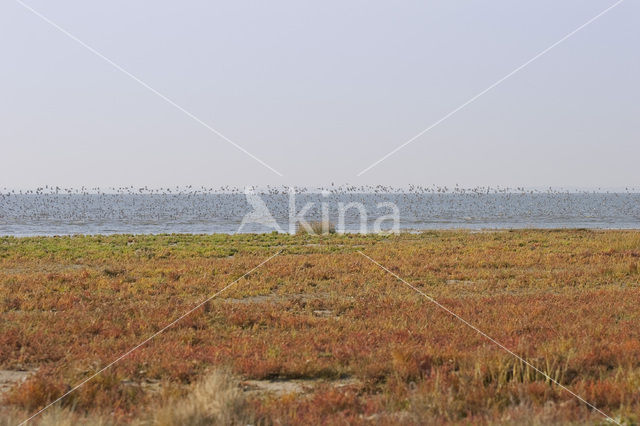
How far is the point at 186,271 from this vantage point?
81.8ft

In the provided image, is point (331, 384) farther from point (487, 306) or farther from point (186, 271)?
point (186, 271)

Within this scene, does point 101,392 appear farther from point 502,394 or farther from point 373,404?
point 502,394

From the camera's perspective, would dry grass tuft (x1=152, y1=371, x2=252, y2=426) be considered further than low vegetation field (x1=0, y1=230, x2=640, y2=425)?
No

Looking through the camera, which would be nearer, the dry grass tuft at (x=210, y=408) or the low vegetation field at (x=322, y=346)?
the dry grass tuft at (x=210, y=408)

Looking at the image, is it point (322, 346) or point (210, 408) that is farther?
→ point (322, 346)

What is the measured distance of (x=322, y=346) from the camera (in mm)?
11852

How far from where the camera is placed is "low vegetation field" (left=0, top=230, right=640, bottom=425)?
7.98 metres

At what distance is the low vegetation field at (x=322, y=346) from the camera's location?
798cm

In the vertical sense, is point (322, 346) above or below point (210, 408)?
below

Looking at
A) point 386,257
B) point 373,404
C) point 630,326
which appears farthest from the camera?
point 386,257

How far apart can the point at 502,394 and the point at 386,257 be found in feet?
72.5

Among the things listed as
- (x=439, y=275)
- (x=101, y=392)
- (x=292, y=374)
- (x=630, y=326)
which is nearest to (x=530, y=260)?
(x=439, y=275)

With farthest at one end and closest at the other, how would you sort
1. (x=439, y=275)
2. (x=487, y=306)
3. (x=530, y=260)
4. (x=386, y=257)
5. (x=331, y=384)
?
(x=386, y=257) < (x=530, y=260) < (x=439, y=275) < (x=487, y=306) < (x=331, y=384)

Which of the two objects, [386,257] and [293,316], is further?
[386,257]
